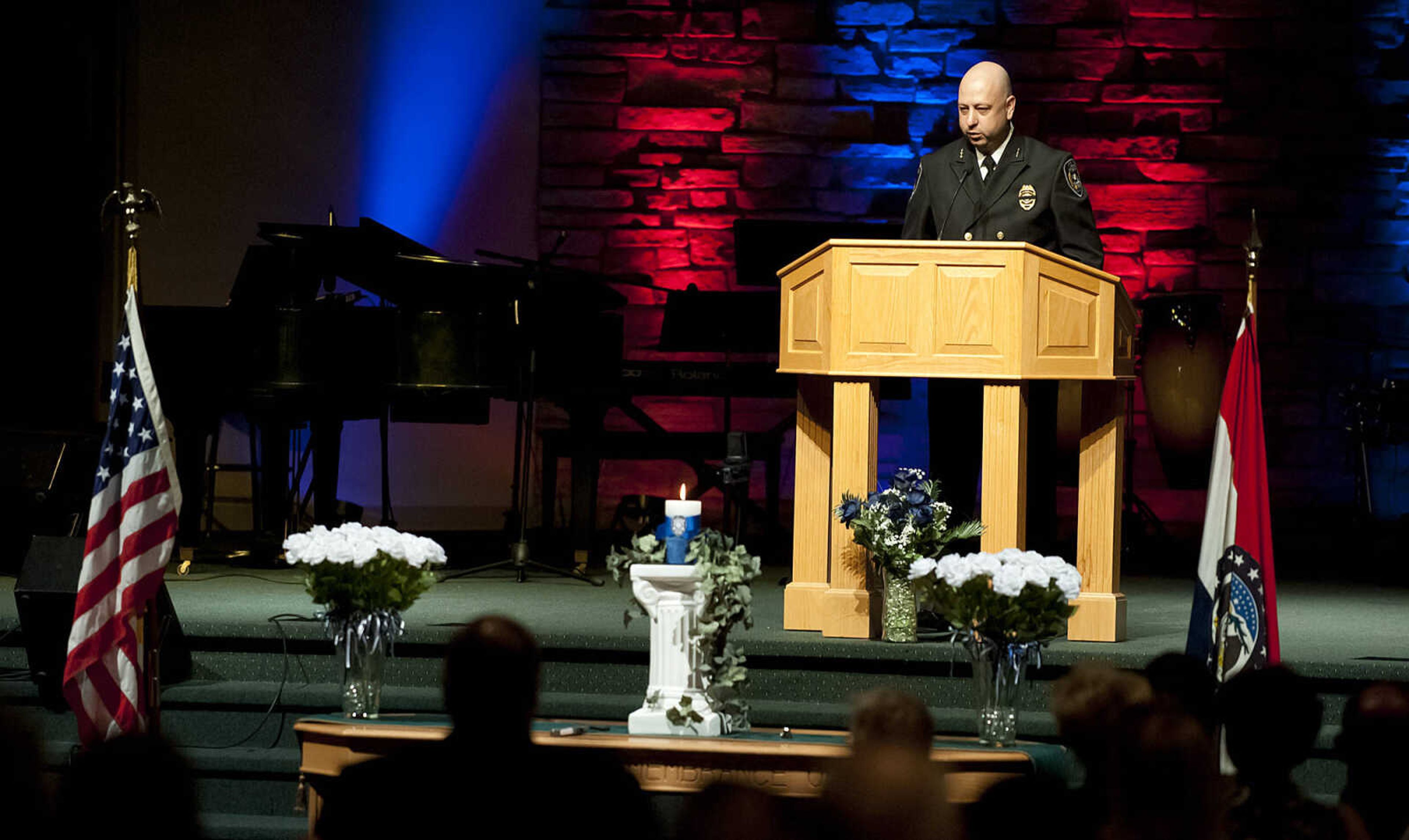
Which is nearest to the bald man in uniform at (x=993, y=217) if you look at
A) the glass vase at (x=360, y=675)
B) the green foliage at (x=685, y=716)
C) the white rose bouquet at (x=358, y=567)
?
the green foliage at (x=685, y=716)

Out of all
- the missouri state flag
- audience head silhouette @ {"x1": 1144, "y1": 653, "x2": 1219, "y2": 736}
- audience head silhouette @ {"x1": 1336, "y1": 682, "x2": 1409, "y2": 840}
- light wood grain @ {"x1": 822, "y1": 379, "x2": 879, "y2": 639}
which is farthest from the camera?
light wood grain @ {"x1": 822, "y1": 379, "x2": 879, "y2": 639}

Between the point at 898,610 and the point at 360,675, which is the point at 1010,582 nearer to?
the point at 898,610

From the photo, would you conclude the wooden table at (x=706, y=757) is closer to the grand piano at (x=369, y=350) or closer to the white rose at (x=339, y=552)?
the white rose at (x=339, y=552)

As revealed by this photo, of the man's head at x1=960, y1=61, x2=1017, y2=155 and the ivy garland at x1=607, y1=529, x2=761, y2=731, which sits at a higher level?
the man's head at x1=960, y1=61, x2=1017, y2=155

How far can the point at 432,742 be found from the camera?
2.58 meters

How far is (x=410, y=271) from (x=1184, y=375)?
13.6ft

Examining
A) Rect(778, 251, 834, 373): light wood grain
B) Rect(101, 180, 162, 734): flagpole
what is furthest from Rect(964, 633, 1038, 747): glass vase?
Rect(101, 180, 162, 734): flagpole

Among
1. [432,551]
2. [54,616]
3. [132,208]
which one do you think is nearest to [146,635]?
[54,616]

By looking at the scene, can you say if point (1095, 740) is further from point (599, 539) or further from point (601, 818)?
point (599, 539)

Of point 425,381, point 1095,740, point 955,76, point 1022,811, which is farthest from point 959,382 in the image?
point 955,76

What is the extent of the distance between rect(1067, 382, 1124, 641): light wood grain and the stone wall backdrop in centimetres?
446

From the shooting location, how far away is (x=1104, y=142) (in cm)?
986

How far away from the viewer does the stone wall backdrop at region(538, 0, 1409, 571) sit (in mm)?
9812

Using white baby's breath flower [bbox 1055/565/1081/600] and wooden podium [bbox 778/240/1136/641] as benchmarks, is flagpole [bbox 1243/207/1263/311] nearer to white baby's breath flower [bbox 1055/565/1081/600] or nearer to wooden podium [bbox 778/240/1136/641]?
wooden podium [bbox 778/240/1136/641]
